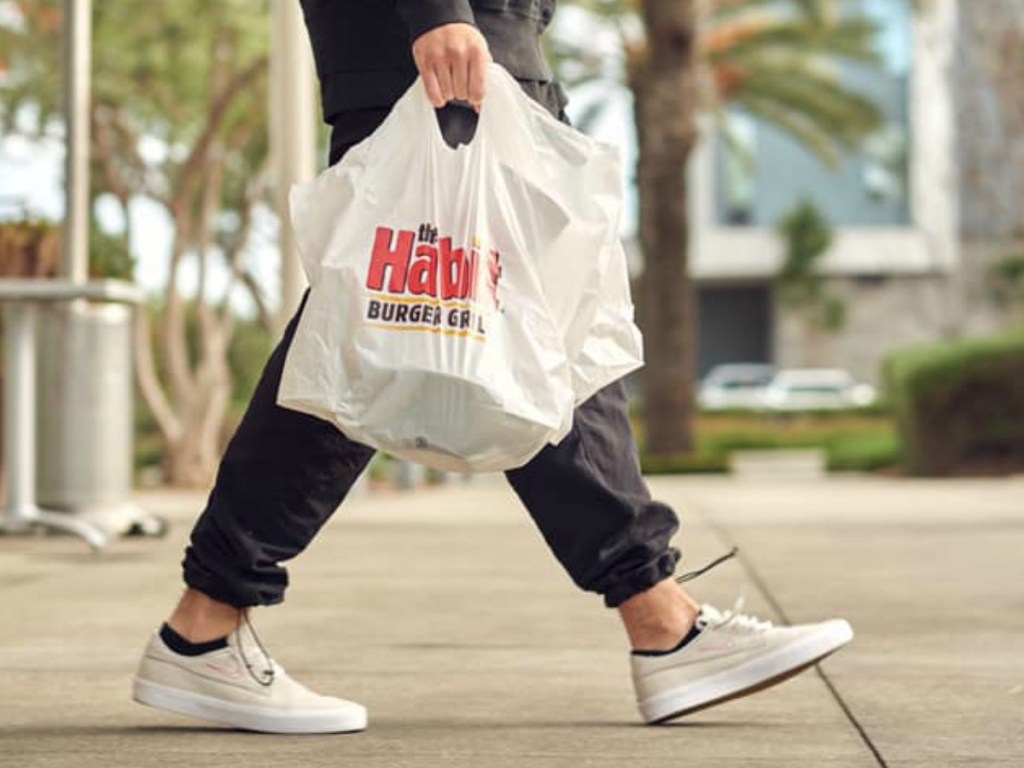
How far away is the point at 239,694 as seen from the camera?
3.10 meters

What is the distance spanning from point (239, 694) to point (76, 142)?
181 inches

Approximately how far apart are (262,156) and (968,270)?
29380 mm

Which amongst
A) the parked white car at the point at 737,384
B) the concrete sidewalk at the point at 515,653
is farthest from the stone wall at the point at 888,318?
the concrete sidewalk at the point at 515,653

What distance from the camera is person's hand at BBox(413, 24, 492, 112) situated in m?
2.89

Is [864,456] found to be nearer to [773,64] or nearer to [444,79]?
[773,64]

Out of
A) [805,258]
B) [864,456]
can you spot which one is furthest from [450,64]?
[805,258]

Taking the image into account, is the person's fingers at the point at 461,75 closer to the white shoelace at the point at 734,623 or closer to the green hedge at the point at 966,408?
the white shoelace at the point at 734,623

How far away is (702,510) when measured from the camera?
9773 mm

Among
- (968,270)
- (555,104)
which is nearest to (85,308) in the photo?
(555,104)

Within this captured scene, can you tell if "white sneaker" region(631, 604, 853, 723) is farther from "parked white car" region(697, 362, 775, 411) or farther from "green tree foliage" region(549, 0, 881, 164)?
"parked white car" region(697, 362, 775, 411)

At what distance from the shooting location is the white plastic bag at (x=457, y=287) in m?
2.80

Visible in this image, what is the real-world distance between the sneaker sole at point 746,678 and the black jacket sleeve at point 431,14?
42.1 inches

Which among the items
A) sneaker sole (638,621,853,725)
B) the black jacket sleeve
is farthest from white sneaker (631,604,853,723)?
the black jacket sleeve

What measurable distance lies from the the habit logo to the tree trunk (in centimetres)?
1629
